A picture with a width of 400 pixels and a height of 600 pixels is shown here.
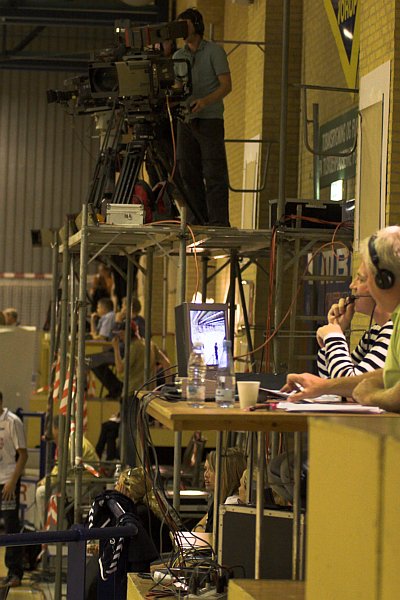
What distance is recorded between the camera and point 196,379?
362cm

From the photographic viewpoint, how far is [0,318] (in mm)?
15102

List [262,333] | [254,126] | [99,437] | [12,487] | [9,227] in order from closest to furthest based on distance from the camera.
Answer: [12,487] < [262,333] < [254,126] < [99,437] < [9,227]

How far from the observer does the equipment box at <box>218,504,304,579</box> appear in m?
3.99

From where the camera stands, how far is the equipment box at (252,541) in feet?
13.1

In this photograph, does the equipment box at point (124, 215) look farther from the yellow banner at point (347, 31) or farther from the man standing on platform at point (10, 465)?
the man standing on platform at point (10, 465)

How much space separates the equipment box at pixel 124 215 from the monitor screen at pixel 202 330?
301 cm

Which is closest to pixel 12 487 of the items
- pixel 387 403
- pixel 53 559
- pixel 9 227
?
pixel 53 559

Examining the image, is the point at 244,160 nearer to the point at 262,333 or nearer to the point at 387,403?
the point at 262,333

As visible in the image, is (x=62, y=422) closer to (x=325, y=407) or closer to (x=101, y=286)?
(x=325, y=407)

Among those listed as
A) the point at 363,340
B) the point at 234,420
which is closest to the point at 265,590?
the point at 234,420

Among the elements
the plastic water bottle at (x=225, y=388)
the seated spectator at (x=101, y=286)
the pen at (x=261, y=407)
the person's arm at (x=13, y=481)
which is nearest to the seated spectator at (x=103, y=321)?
the seated spectator at (x=101, y=286)

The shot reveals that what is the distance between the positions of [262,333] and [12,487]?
267cm

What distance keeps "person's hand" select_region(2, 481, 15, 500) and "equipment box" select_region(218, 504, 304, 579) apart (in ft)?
19.0

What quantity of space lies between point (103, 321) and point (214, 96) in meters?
8.28
